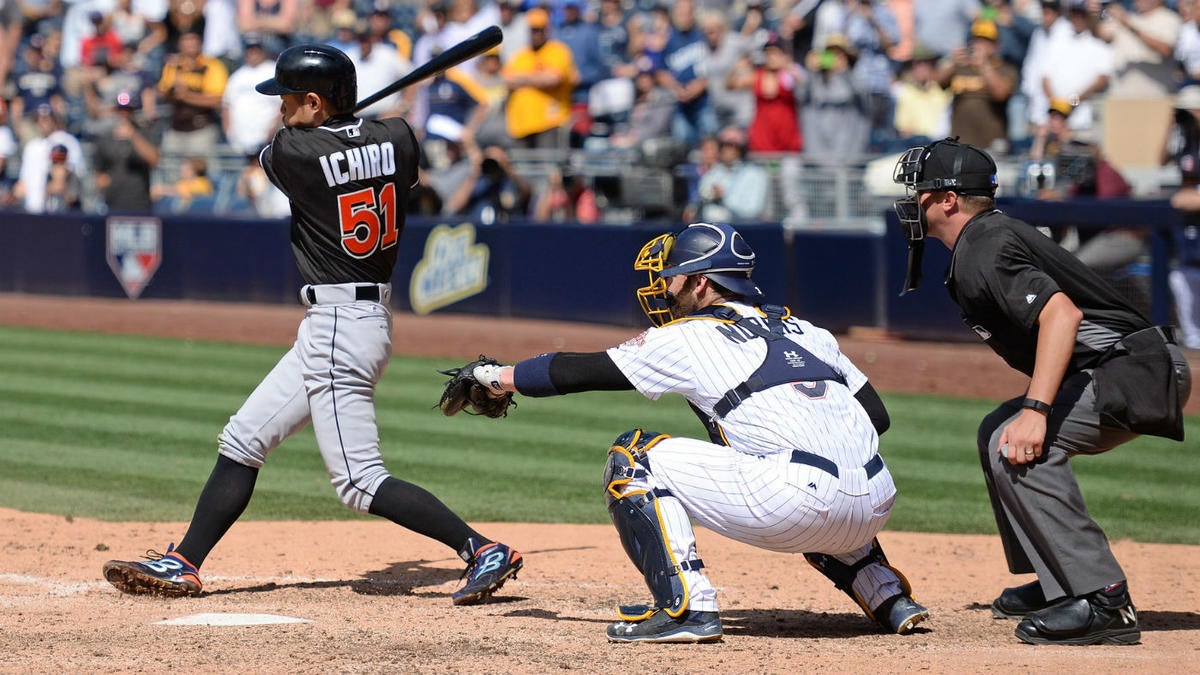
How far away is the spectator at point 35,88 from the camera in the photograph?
70.2ft

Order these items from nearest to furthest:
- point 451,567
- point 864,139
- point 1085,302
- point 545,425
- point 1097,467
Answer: point 1085,302 < point 451,567 < point 1097,467 < point 545,425 < point 864,139


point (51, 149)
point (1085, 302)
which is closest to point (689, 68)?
point (51, 149)

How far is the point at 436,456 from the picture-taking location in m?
9.08

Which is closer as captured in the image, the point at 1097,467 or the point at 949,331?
the point at 1097,467

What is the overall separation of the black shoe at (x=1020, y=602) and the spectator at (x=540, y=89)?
10806mm

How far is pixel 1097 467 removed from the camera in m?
9.01

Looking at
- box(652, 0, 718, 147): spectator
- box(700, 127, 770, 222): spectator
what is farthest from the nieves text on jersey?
box(652, 0, 718, 147): spectator

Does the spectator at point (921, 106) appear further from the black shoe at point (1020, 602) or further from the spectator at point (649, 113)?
the black shoe at point (1020, 602)

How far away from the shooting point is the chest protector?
4.78 m

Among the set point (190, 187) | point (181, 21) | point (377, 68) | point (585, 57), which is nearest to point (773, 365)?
point (585, 57)

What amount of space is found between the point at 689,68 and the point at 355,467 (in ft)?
36.1

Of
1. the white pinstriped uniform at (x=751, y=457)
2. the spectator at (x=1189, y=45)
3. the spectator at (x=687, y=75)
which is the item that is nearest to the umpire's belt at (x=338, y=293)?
the white pinstriped uniform at (x=751, y=457)

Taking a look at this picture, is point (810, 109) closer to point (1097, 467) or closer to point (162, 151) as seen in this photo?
point (1097, 467)

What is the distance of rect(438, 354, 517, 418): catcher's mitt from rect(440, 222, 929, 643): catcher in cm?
10
